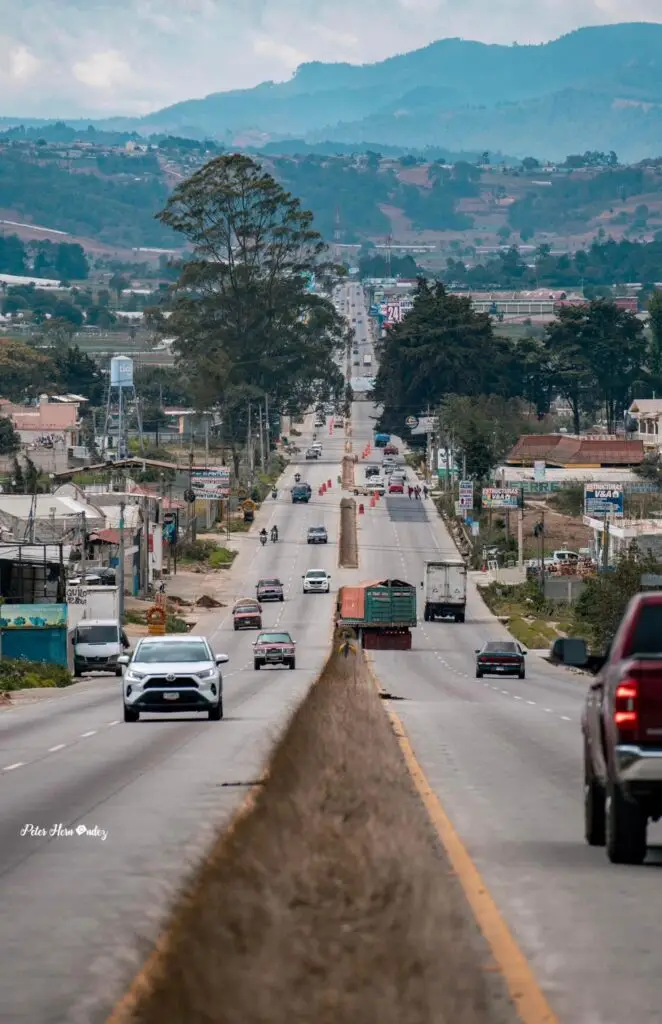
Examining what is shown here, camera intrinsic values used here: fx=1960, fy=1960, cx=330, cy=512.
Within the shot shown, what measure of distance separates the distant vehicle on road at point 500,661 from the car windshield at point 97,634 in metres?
10.9

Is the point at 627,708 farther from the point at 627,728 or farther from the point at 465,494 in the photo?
the point at 465,494

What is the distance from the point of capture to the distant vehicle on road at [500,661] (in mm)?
55188

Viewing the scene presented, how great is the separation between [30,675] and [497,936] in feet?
139

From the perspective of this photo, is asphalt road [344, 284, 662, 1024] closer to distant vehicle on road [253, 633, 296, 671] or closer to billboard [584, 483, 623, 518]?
distant vehicle on road [253, 633, 296, 671]

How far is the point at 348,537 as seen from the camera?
118 metres

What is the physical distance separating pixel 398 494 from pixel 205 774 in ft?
400

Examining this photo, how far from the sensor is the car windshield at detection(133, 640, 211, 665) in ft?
109

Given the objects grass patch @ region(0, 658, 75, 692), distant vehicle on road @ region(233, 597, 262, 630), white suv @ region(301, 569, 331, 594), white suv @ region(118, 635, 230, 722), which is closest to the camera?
white suv @ region(118, 635, 230, 722)

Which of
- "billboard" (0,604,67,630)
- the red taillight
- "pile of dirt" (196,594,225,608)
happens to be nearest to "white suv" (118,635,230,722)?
"billboard" (0,604,67,630)

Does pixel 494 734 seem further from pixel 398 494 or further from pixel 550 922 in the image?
pixel 398 494

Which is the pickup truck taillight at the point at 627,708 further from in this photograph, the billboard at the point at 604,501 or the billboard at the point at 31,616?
the billboard at the point at 604,501

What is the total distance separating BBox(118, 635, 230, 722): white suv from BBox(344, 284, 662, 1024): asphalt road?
12.0ft

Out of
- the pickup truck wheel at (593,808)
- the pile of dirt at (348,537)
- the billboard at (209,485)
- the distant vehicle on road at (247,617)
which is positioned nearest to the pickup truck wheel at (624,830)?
the pickup truck wheel at (593,808)

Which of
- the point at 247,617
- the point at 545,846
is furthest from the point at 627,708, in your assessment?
the point at 247,617
